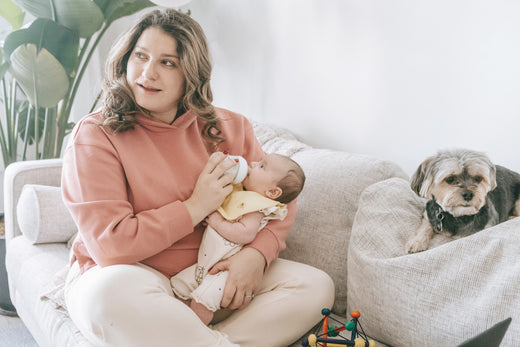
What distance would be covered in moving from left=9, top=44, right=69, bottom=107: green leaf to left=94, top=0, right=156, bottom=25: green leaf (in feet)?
1.46

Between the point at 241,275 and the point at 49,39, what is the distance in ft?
5.07

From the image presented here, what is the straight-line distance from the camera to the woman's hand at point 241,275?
1252mm

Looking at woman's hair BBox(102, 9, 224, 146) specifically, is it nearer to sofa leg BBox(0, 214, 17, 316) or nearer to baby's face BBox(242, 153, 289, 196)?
baby's face BBox(242, 153, 289, 196)

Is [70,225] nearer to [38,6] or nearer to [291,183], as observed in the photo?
[291,183]

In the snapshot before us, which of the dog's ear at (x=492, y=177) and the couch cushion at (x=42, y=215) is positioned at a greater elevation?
the dog's ear at (x=492, y=177)

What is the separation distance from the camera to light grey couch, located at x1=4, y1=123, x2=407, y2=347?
1.49 meters

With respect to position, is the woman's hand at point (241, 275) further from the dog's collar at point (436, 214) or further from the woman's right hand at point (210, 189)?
the dog's collar at point (436, 214)

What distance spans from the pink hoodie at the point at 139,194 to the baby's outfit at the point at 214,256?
5cm

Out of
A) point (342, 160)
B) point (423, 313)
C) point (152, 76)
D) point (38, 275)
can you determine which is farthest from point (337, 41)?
point (38, 275)

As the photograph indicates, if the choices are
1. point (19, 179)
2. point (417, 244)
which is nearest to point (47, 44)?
point (19, 179)

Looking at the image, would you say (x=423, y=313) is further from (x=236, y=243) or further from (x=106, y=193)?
(x=106, y=193)

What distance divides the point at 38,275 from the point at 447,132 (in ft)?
4.89

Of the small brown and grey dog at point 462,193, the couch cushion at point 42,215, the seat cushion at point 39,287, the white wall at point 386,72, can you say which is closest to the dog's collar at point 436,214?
the small brown and grey dog at point 462,193

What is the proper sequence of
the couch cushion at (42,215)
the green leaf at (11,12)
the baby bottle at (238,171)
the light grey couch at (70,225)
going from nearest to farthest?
the baby bottle at (238,171), the light grey couch at (70,225), the couch cushion at (42,215), the green leaf at (11,12)
